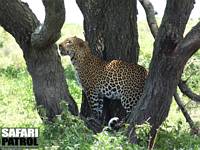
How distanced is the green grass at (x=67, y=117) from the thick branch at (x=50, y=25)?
2.81ft

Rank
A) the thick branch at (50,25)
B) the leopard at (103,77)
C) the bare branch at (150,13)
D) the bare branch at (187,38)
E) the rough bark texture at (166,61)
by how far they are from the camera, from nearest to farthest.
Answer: the thick branch at (50,25), the bare branch at (187,38), the rough bark texture at (166,61), the leopard at (103,77), the bare branch at (150,13)

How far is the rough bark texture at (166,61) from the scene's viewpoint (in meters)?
6.10

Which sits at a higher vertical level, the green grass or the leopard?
the leopard

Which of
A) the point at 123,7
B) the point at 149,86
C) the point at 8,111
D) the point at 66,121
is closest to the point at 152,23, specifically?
the point at 123,7

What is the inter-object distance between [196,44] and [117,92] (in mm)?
1543

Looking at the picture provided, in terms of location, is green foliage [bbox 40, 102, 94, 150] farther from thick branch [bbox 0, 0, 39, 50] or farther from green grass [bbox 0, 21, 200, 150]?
thick branch [bbox 0, 0, 39, 50]

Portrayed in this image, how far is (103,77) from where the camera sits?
743cm

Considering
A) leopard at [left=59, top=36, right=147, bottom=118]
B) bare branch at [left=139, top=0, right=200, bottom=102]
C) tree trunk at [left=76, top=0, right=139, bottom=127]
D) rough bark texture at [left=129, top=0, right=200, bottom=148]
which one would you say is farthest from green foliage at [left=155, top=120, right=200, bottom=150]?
tree trunk at [left=76, top=0, right=139, bottom=127]

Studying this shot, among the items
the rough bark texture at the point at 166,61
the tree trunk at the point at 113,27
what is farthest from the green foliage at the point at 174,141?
the tree trunk at the point at 113,27

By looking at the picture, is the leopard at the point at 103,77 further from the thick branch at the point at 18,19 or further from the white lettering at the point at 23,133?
the white lettering at the point at 23,133

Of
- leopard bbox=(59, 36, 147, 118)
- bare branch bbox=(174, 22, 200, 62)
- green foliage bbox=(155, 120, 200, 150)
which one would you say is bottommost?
green foliage bbox=(155, 120, 200, 150)

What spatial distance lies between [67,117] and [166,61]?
3.62 ft

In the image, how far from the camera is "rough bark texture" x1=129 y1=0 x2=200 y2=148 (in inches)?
240

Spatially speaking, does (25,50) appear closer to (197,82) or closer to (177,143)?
(177,143)
